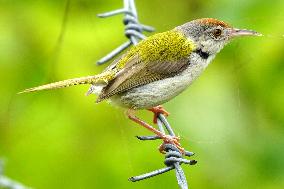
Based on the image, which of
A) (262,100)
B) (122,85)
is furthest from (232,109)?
(122,85)

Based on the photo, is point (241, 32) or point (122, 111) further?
point (122, 111)

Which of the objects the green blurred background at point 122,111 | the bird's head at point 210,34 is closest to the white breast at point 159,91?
the bird's head at point 210,34

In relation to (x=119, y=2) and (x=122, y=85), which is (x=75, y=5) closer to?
(x=119, y=2)

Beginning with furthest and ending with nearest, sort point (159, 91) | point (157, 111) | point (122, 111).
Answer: point (122, 111) < point (157, 111) < point (159, 91)

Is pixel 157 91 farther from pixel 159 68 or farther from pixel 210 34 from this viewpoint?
pixel 210 34

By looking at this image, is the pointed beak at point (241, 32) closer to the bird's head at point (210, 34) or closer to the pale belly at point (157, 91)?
the bird's head at point (210, 34)

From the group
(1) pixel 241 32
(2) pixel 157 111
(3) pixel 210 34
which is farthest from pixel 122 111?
(1) pixel 241 32
